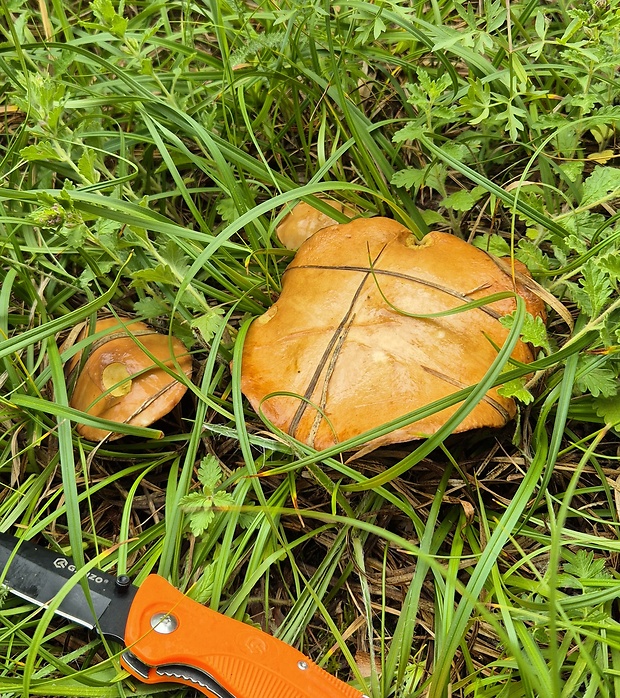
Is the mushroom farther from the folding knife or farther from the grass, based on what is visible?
the folding knife

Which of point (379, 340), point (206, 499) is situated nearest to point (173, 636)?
point (206, 499)

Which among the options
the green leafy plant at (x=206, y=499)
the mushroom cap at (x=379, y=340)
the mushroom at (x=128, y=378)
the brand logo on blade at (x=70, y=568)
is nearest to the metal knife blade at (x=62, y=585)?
the brand logo on blade at (x=70, y=568)

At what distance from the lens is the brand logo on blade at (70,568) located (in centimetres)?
184

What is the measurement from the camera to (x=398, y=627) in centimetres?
184

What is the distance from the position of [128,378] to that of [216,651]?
2.79 feet

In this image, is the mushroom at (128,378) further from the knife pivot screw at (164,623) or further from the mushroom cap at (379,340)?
the knife pivot screw at (164,623)

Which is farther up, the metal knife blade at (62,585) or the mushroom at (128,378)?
the mushroom at (128,378)

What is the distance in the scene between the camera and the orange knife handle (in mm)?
1637

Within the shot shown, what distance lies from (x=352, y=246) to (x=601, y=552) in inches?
47.6

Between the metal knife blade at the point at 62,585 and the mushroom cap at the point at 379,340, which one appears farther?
the metal knife blade at the point at 62,585

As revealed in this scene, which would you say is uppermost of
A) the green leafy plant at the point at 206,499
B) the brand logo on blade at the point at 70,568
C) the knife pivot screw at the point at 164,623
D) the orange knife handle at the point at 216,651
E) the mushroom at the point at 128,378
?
the mushroom at the point at 128,378

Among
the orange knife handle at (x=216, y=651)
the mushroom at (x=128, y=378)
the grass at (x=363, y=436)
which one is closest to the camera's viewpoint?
the orange knife handle at (x=216, y=651)

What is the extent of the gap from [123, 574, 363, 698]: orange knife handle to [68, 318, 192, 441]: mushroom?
1.73ft

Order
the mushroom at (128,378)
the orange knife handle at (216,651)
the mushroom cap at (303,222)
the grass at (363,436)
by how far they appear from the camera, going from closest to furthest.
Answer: the orange knife handle at (216,651) < the grass at (363,436) < the mushroom at (128,378) < the mushroom cap at (303,222)
